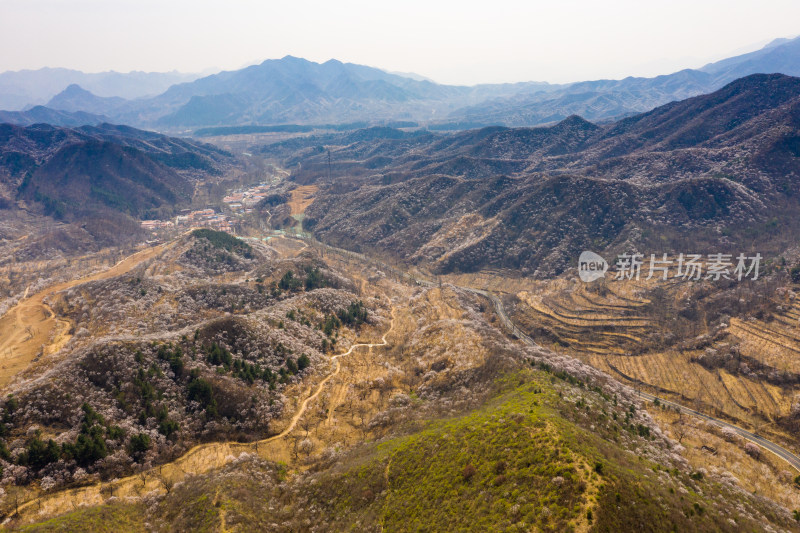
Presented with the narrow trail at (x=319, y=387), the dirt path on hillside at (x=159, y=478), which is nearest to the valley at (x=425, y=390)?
the dirt path on hillside at (x=159, y=478)

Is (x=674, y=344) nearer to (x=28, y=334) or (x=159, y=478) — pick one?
(x=159, y=478)

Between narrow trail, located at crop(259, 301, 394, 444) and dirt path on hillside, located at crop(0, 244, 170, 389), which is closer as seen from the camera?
narrow trail, located at crop(259, 301, 394, 444)

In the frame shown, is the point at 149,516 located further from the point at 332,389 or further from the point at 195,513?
the point at 332,389

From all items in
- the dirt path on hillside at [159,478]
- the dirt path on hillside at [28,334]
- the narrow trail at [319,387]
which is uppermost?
the dirt path on hillside at [28,334]

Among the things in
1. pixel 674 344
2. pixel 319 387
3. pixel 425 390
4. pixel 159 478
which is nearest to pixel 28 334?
pixel 159 478

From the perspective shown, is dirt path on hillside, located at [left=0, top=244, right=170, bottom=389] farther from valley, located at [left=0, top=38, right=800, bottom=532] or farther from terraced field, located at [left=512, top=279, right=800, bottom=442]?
terraced field, located at [left=512, top=279, right=800, bottom=442]

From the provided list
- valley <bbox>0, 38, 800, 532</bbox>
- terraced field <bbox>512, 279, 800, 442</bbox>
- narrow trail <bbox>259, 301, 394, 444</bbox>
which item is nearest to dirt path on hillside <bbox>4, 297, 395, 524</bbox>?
narrow trail <bbox>259, 301, 394, 444</bbox>

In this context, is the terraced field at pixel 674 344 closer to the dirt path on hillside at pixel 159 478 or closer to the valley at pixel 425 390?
the valley at pixel 425 390

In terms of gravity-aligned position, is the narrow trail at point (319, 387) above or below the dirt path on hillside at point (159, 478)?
below
